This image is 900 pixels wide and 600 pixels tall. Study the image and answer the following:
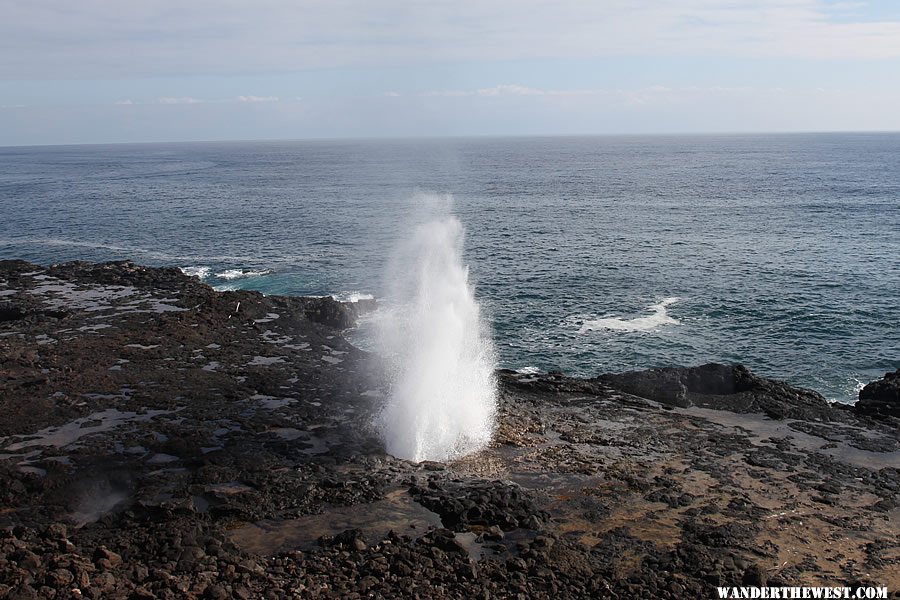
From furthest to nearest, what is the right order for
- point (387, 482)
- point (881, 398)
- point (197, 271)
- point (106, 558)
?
point (197, 271) → point (881, 398) → point (387, 482) → point (106, 558)

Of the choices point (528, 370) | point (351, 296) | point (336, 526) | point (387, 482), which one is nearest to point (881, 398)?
point (528, 370)

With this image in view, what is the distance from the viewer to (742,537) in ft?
82.3

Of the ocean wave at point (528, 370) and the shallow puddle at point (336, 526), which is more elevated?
the ocean wave at point (528, 370)

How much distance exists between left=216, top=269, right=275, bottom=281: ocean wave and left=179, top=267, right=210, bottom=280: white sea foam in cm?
139

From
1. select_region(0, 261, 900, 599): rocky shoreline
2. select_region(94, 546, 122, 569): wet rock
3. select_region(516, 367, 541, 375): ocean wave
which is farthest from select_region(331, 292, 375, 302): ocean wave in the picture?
select_region(94, 546, 122, 569): wet rock

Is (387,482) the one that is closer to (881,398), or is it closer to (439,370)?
(439,370)

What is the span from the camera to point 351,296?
200 ft

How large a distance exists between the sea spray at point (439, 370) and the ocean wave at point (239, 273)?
864 inches

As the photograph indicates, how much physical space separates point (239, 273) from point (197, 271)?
4551 mm

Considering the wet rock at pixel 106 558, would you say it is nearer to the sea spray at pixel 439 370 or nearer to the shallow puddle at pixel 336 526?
the shallow puddle at pixel 336 526

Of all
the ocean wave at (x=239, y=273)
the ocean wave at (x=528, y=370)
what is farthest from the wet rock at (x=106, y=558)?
the ocean wave at (x=239, y=273)

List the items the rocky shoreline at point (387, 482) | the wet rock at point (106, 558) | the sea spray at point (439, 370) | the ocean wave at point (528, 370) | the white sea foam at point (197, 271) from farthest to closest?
the white sea foam at point (197, 271), the ocean wave at point (528, 370), the sea spray at point (439, 370), the rocky shoreline at point (387, 482), the wet rock at point (106, 558)

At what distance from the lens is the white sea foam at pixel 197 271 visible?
69000 millimetres

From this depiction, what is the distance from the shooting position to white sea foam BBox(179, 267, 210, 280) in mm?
69000
